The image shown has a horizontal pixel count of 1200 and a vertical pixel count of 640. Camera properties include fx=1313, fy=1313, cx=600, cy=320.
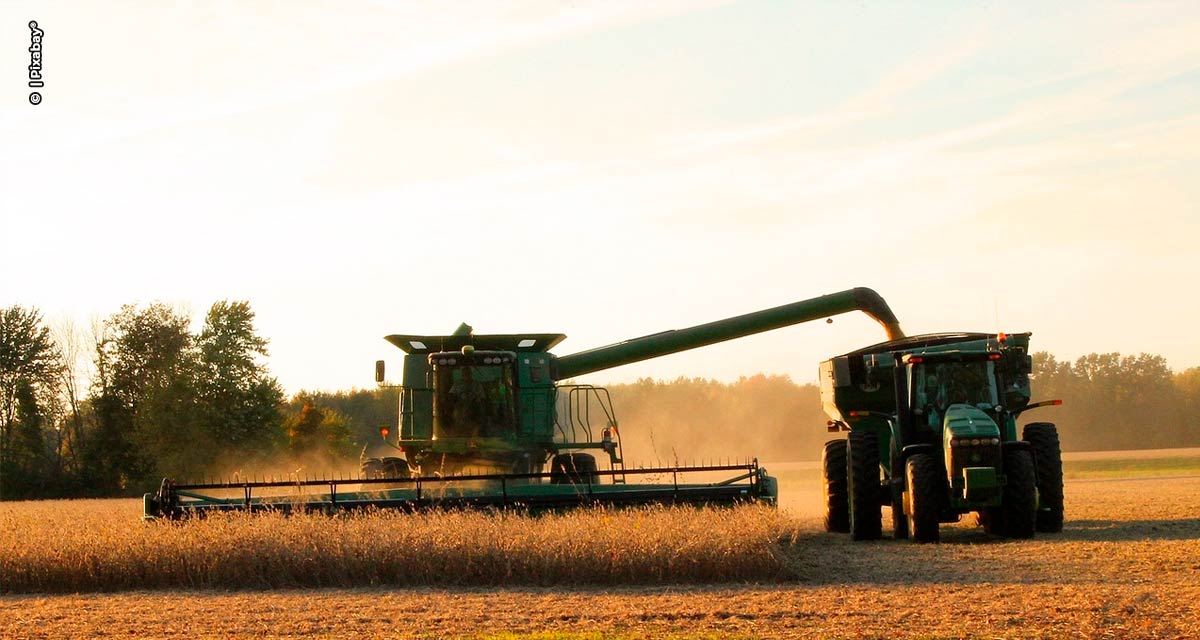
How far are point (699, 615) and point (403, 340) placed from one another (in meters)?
9.31

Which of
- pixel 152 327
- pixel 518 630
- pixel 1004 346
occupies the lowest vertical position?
pixel 518 630

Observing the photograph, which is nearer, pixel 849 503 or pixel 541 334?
pixel 849 503

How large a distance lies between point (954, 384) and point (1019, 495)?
4.96 ft

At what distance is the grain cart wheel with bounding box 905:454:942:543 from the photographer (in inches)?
523

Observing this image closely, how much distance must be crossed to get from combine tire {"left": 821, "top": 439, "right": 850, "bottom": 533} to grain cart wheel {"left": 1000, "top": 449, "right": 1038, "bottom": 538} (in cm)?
238

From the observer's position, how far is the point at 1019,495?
523 inches

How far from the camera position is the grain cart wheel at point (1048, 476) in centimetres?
1431

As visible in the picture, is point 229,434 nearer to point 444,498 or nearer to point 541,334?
point 541,334

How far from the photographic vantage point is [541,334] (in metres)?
18.0

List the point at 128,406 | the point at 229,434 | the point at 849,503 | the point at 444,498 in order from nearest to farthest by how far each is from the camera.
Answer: the point at 444,498 → the point at 849,503 → the point at 229,434 → the point at 128,406

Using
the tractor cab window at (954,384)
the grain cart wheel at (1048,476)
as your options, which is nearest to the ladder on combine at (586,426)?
the tractor cab window at (954,384)

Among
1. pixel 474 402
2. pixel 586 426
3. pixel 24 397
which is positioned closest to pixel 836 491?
pixel 586 426

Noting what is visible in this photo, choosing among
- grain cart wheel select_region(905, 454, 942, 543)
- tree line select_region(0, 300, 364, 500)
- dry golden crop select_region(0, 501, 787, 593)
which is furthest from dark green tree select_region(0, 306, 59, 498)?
grain cart wheel select_region(905, 454, 942, 543)

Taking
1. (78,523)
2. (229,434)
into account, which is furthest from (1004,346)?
(229,434)
